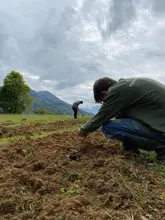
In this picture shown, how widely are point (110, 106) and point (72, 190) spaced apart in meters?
1.60

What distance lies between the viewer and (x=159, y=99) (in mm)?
4773

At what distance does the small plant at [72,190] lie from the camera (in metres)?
3.57

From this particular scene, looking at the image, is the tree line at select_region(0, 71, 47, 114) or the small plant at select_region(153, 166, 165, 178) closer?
the small plant at select_region(153, 166, 165, 178)

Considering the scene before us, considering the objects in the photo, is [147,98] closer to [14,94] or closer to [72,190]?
[72,190]

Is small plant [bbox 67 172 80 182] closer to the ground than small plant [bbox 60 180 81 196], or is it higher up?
higher up

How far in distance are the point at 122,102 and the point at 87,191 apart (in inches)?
64.6

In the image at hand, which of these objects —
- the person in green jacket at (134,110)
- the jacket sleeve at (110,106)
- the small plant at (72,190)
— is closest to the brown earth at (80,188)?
the small plant at (72,190)

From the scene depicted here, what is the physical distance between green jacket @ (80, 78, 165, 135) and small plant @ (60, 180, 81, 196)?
1377mm

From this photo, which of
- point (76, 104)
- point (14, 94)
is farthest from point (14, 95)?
point (76, 104)

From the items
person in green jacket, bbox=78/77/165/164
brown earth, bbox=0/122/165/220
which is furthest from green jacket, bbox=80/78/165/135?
brown earth, bbox=0/122/165/220

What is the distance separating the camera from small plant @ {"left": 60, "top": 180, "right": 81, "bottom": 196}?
3.57m

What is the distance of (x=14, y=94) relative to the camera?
75438mm

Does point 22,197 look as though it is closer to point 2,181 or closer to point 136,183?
point 2,181

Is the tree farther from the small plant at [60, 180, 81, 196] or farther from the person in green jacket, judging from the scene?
the small plant at [60, 180, 81, 196]
